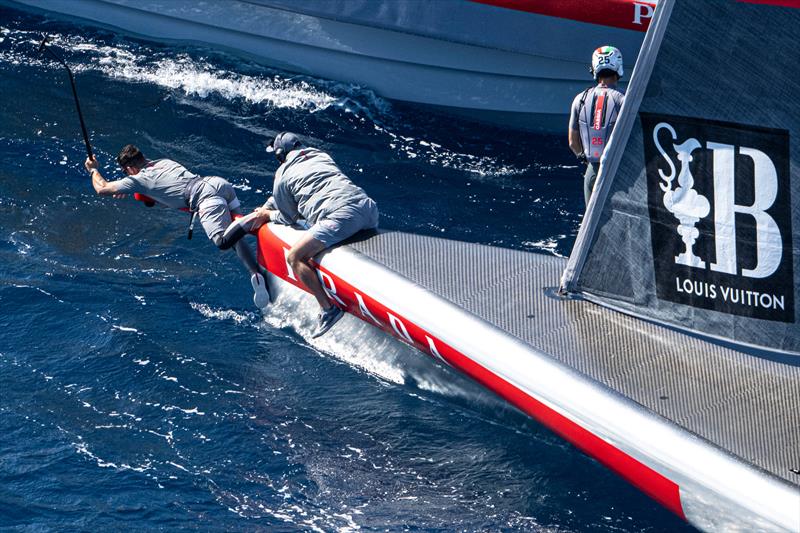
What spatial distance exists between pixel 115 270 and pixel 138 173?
68 centimetres

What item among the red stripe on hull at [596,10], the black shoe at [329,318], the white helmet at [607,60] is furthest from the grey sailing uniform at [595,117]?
the red stripe on hull at [596,10]

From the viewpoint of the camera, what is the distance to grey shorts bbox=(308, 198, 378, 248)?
6.38 metres

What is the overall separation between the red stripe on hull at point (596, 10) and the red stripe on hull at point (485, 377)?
3.43 m

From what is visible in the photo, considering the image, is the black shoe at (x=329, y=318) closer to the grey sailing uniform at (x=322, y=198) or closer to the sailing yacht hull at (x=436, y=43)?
the grey sailing uniform at (x=322, y=198)

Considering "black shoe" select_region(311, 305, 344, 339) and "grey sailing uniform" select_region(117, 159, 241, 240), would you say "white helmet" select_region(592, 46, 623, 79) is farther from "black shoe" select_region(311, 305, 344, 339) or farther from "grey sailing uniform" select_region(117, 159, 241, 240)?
"grey sailing uniform" select_region(117, 159, 241, 240)

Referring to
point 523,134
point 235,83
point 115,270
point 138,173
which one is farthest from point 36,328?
point 523,134

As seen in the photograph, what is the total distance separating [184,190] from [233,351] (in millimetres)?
1292

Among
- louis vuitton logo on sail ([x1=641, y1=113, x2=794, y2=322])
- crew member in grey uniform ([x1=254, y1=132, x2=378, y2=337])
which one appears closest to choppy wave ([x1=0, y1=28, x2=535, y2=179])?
crew member in grey uniform ([x1=254, y1=132, x2=378, y2=337])

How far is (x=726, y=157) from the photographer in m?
4.97

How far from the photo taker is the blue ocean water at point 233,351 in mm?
5121

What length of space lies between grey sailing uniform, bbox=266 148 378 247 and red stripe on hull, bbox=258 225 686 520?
25 cm

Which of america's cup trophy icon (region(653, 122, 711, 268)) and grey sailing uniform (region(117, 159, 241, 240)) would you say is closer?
america's cup trophy icon (region(653, 122, 711, 268))

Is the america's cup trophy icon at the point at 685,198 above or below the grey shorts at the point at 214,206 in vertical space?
above

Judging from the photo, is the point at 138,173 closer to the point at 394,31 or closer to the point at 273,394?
the point at 273,394
